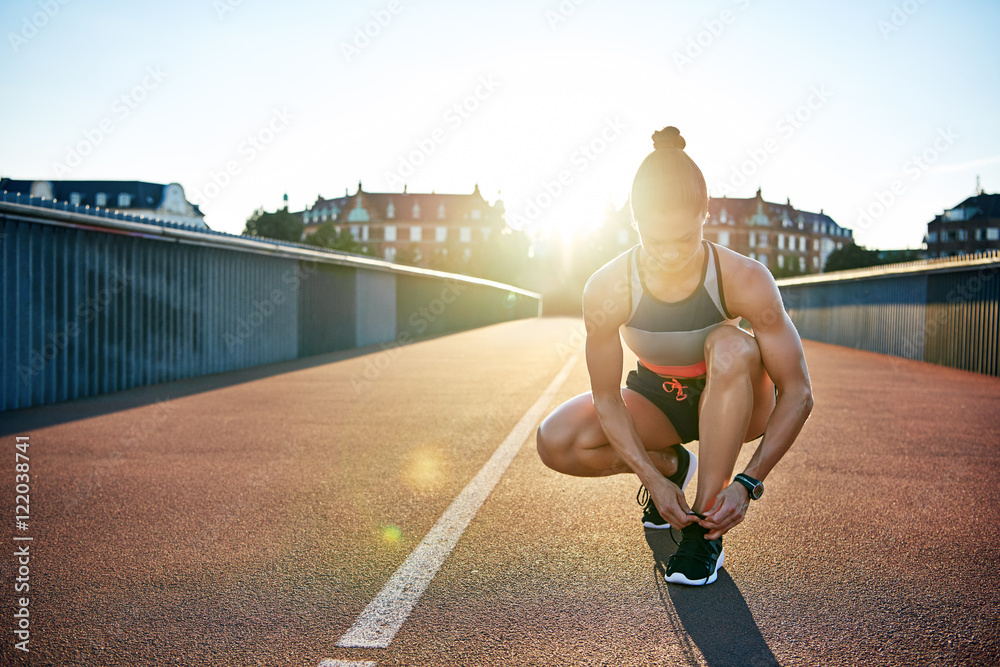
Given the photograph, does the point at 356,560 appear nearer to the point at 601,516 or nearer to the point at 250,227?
the point at 601,516

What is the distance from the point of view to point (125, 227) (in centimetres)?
1011

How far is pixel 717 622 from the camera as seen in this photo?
257 centimetres

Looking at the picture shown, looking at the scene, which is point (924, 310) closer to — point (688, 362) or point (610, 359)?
point (688, 362)

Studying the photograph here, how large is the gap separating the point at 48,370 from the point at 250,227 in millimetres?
71539

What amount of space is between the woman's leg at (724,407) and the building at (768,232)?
93224 millimetres

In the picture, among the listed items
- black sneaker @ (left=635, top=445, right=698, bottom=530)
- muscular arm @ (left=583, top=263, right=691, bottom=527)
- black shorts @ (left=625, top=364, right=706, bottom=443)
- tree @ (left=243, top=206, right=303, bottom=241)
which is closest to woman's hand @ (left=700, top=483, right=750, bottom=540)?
muscular arm @ (left=583, top=263, right=691, bottom=527)

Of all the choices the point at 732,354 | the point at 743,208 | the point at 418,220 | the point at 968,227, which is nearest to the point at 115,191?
→ the point at 418,220

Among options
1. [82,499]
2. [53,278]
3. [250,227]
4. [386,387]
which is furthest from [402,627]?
[250,227]

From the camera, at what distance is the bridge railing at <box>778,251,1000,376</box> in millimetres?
12516

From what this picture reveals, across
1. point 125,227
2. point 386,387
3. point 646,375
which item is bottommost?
point 386,387

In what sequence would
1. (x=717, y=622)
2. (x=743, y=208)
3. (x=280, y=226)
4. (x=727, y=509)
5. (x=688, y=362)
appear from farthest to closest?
(x=743, y=208), (x=280, y=226), (x=688, y=362), (x=727, y=509), (x=717, y=622)

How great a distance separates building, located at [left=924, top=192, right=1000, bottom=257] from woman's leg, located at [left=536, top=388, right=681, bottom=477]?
106138mm

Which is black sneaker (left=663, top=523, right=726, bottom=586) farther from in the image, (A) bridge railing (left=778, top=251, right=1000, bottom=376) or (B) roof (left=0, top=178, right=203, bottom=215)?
(B) roof (left=0, top=178, right=203, bottom=215)

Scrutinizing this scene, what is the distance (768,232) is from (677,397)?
111m
